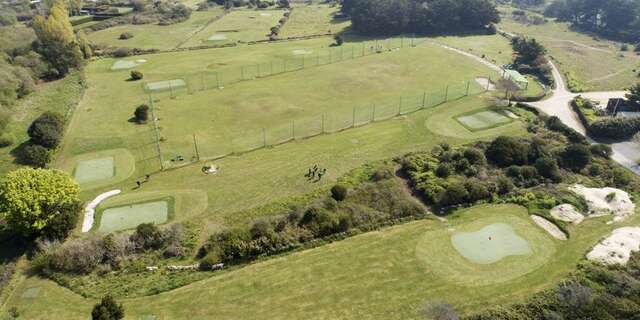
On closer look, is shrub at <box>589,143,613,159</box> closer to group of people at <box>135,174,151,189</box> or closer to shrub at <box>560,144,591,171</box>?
shrub at <box>560,144,591,171</box>

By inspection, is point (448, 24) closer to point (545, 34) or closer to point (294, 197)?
point (545, 34)

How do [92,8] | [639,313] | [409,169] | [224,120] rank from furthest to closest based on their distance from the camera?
[92,8], [224,120], [409,169], [639,313]

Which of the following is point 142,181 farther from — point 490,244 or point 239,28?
point 239,28

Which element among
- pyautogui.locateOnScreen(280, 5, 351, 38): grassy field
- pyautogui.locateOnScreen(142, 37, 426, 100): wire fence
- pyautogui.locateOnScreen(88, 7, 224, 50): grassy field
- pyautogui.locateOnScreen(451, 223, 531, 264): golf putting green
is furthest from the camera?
pyautogui.locateOnScreen(280, 5, 351, 38): grassy field

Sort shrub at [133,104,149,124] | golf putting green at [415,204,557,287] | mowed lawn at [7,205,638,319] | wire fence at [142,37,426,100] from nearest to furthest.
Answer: mowed lawn at [7,205,638,319]
golf putting green at [415,204,557,287]
shrub at [133,104,149,124]
wire fence at [142,37,426,100]

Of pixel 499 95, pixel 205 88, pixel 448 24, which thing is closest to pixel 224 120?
pixel 205 88

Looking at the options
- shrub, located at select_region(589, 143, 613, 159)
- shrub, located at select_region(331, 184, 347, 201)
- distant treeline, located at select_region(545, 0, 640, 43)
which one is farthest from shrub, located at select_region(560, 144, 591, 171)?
distant treeline, located at select_region(545, 0, 640, 43)
